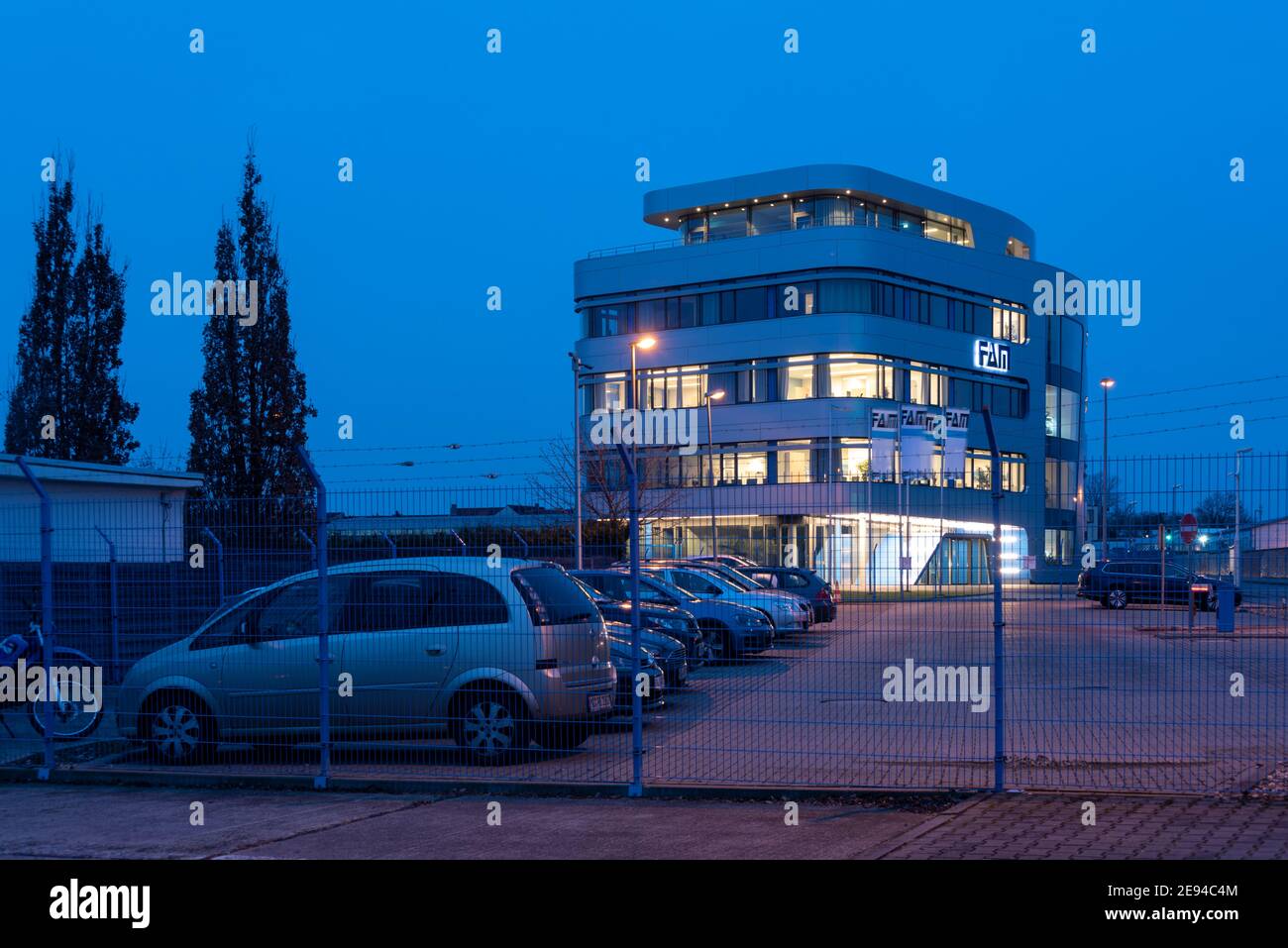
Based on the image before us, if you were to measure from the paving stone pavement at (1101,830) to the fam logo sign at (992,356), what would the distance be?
60.9 meters

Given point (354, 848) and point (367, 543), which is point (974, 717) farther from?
point (354, 848)

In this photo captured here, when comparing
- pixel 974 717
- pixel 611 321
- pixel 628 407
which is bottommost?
pixel 974 717

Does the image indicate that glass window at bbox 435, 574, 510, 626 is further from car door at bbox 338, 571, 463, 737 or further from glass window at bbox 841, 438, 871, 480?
glass window at bbox 841, 438, 871, 480

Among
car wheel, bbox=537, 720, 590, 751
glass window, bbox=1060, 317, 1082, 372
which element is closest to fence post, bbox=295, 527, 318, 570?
car wheel, bbox=537, 720, 590, 751

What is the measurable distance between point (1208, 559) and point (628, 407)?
184ft

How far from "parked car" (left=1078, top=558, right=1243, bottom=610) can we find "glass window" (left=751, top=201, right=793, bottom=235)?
55659mm

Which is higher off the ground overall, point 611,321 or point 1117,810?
point 611,321

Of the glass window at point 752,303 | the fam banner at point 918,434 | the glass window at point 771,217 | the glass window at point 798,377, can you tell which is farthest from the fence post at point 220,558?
the glass window at point 771,217

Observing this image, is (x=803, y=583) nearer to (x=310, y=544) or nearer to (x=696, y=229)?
(x=310, y=544)

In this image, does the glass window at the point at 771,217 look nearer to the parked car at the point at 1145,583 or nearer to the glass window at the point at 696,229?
the glass window at the point at 696,229

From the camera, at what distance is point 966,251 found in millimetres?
66938
